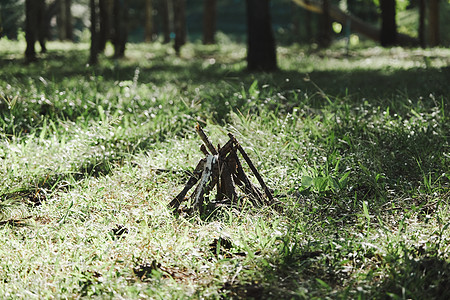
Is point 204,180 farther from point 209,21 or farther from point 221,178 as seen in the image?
point 209,21

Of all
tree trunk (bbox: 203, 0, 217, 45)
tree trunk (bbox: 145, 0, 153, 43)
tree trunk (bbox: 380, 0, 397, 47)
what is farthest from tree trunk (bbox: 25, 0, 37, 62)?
tree trunk (bbox: 380, 0, 397, 47)

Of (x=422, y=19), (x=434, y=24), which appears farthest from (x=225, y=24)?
(x=422, y=19)

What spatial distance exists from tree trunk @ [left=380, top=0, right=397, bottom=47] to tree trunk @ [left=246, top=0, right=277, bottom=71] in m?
8.66

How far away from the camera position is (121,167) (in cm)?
422

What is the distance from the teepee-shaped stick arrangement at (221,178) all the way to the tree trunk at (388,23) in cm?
1518

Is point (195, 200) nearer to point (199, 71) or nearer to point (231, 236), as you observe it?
point (231, 236)

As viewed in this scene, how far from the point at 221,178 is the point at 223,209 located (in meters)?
0.23

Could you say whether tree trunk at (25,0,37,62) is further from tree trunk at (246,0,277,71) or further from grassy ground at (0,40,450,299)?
tree trunk at (246,0,277,71)

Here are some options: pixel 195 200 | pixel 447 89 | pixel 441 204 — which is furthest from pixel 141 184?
pixel 447 89

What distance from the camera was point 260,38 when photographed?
985cm

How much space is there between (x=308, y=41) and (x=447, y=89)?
49.4ft

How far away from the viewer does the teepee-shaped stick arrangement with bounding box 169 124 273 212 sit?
10.5 feet

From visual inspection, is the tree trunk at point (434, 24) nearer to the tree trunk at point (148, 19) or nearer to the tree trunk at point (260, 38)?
the tree trunk at point (260, 38)

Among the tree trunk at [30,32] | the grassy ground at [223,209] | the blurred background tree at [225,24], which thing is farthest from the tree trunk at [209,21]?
the grassy ground at [223,209]
